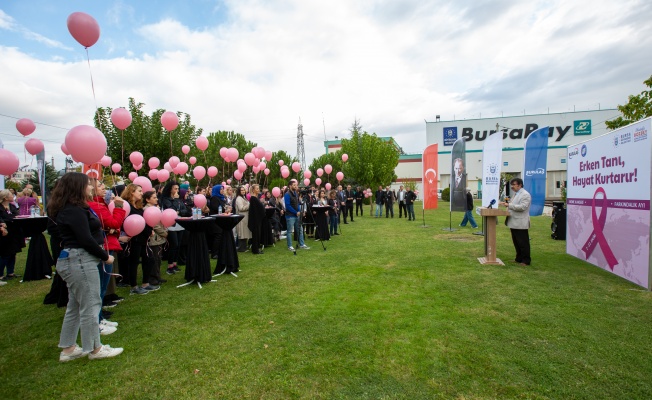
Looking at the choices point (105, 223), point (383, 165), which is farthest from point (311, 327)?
point (383, 165)

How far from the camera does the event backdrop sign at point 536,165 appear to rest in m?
10.5

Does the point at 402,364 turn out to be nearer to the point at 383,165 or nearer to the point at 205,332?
the point at 205,332

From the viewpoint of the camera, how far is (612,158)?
579 cm

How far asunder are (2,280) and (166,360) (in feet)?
19.8

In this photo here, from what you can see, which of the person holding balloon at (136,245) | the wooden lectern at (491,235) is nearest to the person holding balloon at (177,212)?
the person holding balloon at (136,245)

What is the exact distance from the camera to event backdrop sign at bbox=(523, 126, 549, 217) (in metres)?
10.5

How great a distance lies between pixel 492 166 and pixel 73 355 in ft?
32.0

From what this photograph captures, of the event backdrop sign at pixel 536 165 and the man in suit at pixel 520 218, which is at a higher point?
the event backdrop sign at pixel 536 165

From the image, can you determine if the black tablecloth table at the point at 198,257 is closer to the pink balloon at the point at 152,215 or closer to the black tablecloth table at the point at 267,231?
the pink balloon at the point at 152,215

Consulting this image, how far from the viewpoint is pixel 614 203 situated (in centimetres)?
568

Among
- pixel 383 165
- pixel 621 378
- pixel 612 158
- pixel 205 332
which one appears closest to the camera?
pixel 621 378

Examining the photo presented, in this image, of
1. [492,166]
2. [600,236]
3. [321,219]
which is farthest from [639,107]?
[321,219]

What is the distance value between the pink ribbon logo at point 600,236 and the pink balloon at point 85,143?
314 inches

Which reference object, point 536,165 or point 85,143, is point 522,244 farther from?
point 85,143
